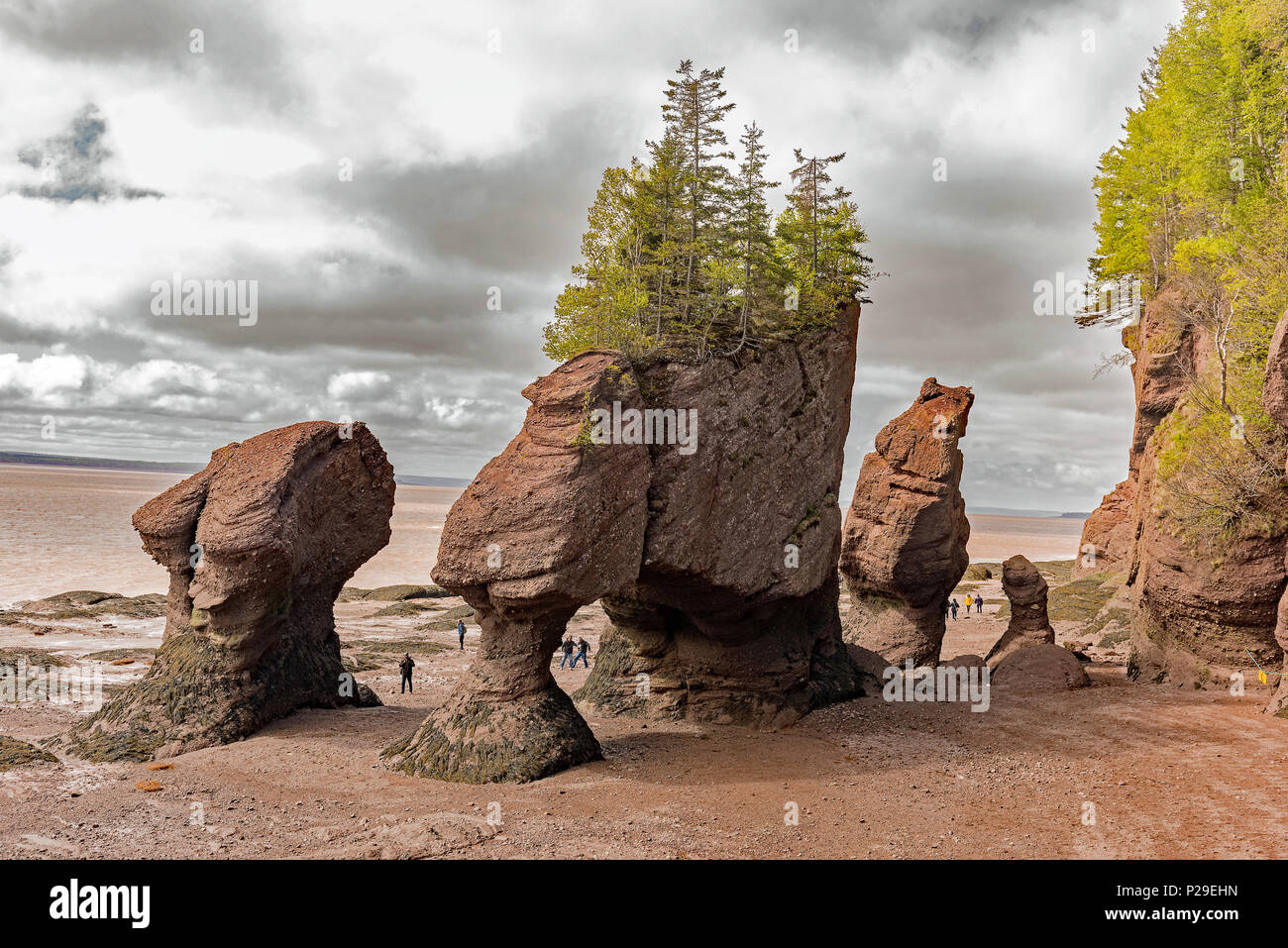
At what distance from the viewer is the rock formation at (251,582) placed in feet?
67.7

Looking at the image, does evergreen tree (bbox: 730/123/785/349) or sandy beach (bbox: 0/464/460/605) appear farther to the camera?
sandy beach (bbox: 0/464/460/605)

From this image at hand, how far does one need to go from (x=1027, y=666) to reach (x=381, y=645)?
2731 centimetres

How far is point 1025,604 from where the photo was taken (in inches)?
1253

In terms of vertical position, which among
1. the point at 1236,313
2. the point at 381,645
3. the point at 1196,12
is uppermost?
the point at 1196,12

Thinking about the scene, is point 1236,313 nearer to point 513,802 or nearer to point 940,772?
point 940,772

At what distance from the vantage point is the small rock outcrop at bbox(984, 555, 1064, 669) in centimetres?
3155

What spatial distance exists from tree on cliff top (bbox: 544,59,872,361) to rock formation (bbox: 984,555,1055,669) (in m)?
14.5

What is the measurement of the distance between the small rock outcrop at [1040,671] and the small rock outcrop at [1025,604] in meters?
1.97

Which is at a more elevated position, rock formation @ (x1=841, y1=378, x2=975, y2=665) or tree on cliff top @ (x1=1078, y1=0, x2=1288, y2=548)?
tree on cliff top @ (x1=1078, y1=0, x2=1288, y2=548)

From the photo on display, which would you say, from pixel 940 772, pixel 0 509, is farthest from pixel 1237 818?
pixel 0 509

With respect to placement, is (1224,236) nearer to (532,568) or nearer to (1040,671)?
(1040,671)

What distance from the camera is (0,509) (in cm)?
12181

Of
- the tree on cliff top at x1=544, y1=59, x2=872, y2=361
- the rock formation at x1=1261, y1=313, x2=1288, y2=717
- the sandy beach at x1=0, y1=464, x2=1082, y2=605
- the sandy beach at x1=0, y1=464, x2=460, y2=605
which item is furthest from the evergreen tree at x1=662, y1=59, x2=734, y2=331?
the sandy beach at x1=0, y1=464, x2=460, y2=605

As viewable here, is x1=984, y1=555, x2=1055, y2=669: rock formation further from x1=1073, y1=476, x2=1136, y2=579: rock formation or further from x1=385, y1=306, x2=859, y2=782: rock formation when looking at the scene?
x1=1073, y1=476, x2=1136, y2=579: rock formation
